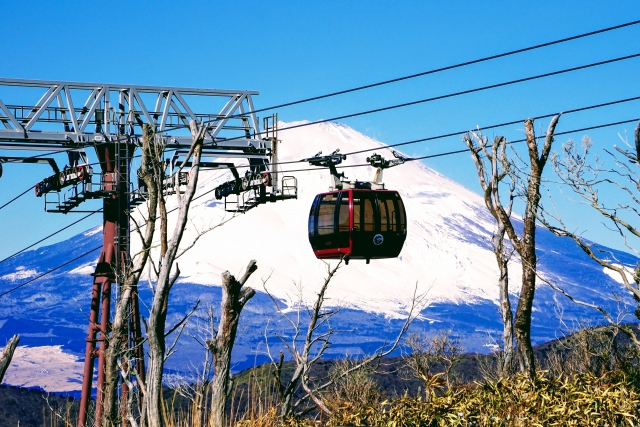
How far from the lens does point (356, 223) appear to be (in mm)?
24438

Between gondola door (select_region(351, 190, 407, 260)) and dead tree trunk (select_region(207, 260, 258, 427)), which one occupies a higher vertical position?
gondola door (select_region(351, 190, 407, 260))

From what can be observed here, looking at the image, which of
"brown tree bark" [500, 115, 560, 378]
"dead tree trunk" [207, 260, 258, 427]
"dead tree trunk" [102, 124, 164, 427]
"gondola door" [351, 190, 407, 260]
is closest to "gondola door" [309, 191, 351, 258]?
"gondola door" [351, 190, 407, 260]

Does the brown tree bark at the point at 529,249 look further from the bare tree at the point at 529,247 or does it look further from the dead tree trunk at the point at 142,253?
the dead tree trunk at the point at 142,253

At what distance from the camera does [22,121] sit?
3538 cm

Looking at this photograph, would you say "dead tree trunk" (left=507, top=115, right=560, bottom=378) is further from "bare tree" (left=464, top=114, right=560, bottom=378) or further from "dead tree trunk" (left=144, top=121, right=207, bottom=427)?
"dead tree trunk" (left=144, top=121, right=207, bottom=427)

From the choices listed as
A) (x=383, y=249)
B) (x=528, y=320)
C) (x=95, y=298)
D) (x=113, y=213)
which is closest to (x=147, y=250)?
(x=528, y=320)

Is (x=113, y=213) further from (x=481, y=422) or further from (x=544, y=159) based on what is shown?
(x=481, y=422)

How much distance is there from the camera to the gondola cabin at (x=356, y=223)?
24.5m

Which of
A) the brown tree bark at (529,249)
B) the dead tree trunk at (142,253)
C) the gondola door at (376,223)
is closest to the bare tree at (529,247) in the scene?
the brown tree bark at (529,249)

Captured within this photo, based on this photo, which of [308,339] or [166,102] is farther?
[166,102]

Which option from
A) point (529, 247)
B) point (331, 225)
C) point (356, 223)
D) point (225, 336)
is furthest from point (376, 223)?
point (225, 336)

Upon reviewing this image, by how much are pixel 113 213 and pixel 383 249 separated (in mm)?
11346

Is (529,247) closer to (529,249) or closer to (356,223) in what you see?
(529,249)

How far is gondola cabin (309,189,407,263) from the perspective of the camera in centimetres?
2453
